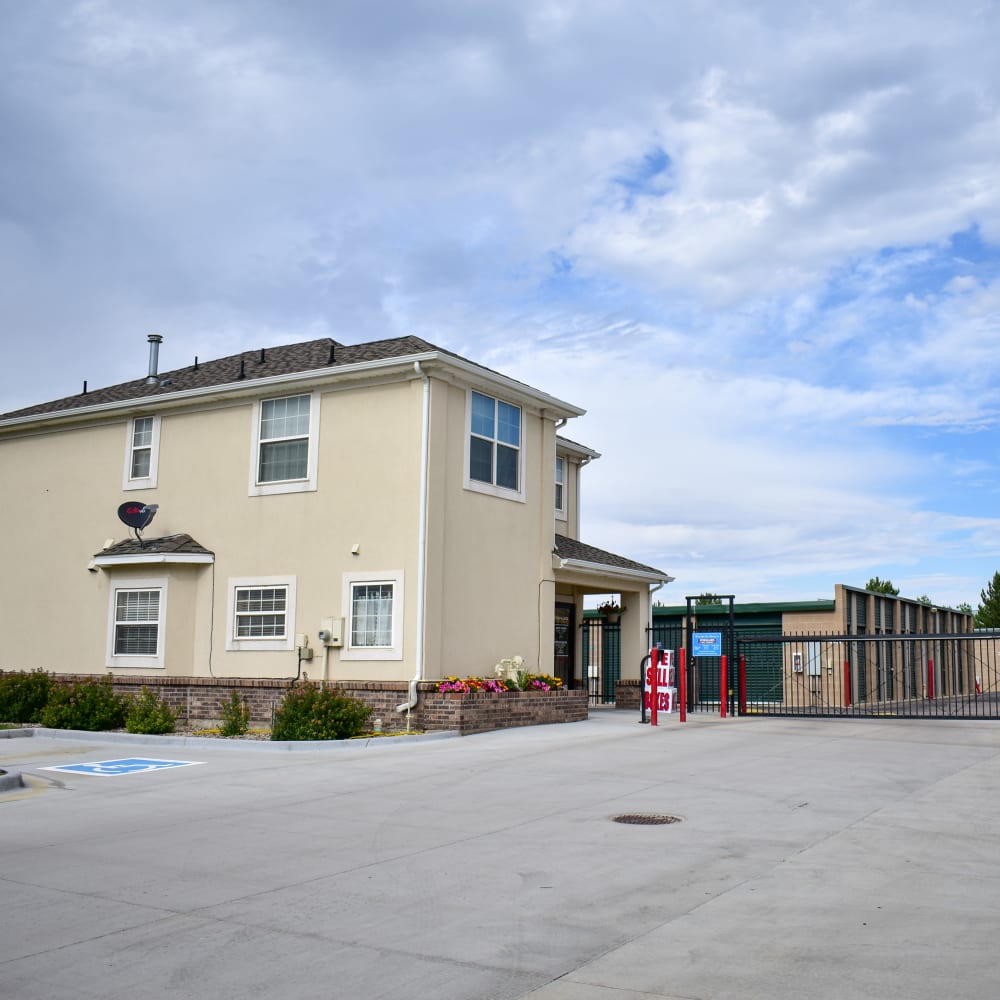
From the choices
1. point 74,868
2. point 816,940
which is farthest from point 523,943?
point 74,868

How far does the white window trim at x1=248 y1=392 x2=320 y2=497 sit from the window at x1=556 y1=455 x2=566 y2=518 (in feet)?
25.8

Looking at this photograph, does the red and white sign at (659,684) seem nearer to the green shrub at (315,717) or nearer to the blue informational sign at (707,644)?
the blue informational sign at (707,644)

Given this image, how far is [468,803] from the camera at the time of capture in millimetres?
11000

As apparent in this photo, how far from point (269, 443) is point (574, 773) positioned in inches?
410

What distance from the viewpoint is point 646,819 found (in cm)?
987

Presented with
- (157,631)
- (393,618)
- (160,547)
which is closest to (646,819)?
(393,618)

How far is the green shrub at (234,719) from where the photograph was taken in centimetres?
1766

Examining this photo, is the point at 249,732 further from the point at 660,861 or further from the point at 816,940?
the point at 816,940

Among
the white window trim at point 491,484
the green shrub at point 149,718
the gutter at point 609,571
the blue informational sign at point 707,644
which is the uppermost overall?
the white window trim at point 491,484

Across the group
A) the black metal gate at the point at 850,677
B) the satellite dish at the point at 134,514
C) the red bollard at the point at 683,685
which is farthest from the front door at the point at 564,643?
the satellite dish at the point at 134,514

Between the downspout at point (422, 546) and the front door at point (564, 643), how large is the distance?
7.16 m

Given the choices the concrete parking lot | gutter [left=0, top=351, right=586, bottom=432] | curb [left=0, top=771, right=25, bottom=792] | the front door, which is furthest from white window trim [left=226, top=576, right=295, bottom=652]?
curb [left=0, top=771, right=25, bottom=792]

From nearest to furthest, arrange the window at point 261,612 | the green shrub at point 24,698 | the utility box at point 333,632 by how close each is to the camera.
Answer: the utility box at point 333,632 < the window at point 261,612 < the green shrub at point 24,698

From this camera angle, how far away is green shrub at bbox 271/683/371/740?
1677 centimetres
